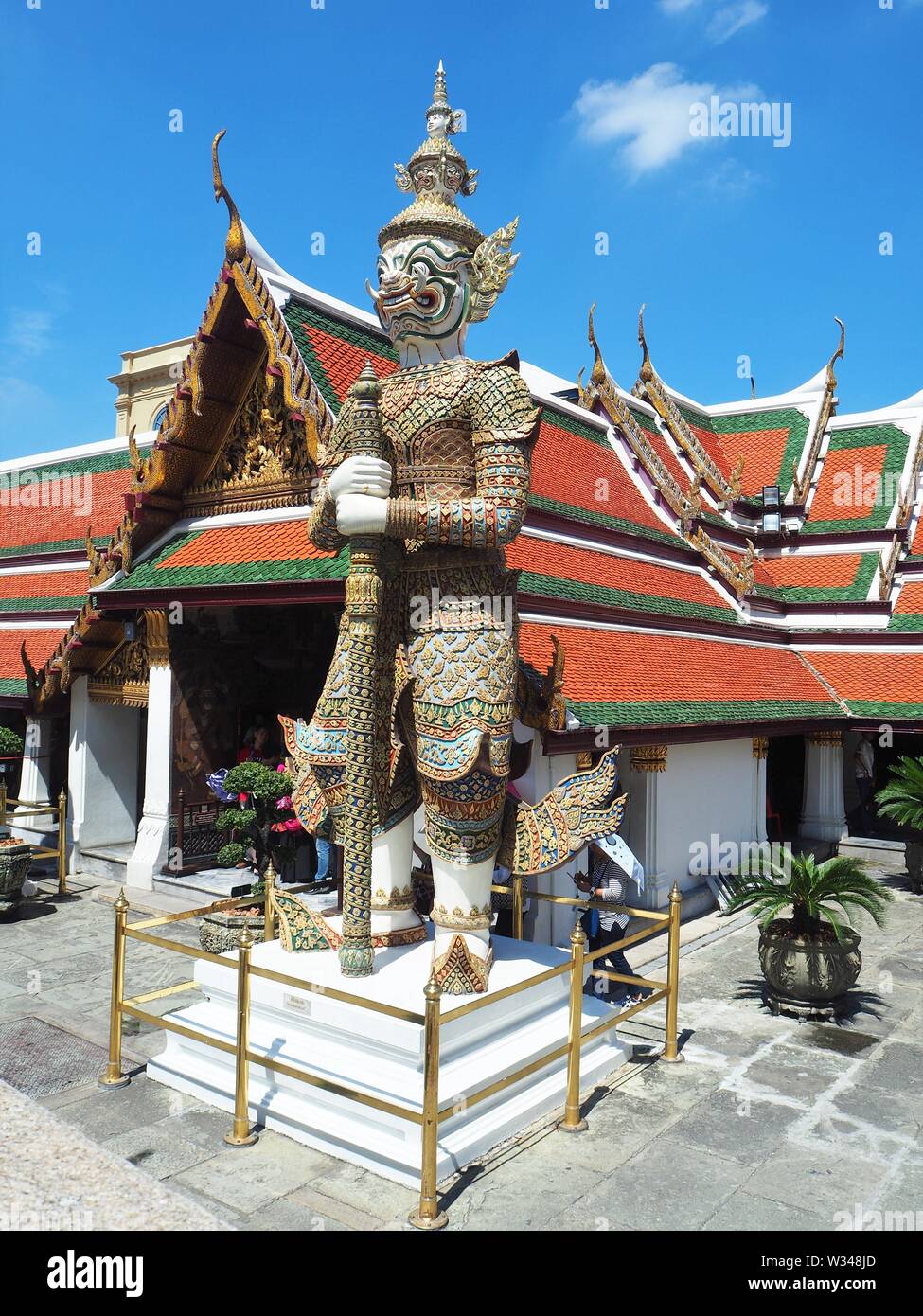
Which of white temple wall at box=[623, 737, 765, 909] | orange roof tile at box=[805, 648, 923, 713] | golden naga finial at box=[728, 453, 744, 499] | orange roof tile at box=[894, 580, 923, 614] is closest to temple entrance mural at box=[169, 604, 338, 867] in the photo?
white temple wall at box=[623, 737, 765, 909]

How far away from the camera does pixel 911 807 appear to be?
1223 centimetres

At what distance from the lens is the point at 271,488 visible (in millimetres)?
10156

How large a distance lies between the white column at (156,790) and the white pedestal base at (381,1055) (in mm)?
5050

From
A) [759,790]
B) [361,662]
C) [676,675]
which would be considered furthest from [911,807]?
[361,662]

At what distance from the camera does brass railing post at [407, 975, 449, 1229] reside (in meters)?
4.11

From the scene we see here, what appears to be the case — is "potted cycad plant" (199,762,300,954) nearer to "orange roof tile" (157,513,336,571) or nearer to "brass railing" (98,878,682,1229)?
"orange roof tile" (157,513,336,571)

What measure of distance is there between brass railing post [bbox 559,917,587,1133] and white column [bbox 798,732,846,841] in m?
11.0

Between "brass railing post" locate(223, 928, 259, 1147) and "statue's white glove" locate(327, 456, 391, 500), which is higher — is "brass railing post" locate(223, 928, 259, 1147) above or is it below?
below

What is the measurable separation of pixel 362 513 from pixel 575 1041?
3084 mm

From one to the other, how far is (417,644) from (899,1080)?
4266mm

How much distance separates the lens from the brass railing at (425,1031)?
4176mm
